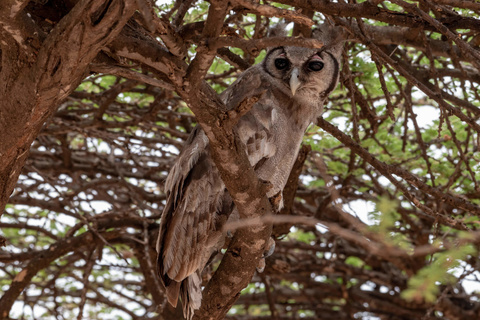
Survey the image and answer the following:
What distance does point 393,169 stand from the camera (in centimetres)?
270

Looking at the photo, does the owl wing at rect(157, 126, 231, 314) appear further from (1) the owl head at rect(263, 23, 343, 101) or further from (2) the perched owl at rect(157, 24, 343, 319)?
(1) the owl head at rect(263, 23, 343, 101)

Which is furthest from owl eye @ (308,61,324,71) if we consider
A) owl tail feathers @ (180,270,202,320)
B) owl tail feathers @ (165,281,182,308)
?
owl tail feathers @ (165,281,182,308)

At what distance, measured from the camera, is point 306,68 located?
3383mm

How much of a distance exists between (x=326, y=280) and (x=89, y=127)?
113 inches

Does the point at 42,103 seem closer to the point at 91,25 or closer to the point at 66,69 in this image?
the point at 66,69

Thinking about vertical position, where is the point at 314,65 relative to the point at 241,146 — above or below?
above

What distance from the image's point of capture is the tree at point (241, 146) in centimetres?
178

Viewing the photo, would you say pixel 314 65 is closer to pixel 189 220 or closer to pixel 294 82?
pixel 294 82

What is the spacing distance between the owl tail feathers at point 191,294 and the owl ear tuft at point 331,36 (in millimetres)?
1578

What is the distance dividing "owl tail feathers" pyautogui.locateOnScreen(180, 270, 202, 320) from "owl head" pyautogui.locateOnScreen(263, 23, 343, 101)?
1159mm

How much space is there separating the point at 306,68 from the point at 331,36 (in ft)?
1.17

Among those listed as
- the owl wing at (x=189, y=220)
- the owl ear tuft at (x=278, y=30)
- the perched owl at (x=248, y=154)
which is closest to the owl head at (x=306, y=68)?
the perched owl at (x=248, y=154)

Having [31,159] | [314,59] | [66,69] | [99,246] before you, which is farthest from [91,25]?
[31,159]

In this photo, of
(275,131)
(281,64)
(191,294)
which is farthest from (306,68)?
(191,294)
